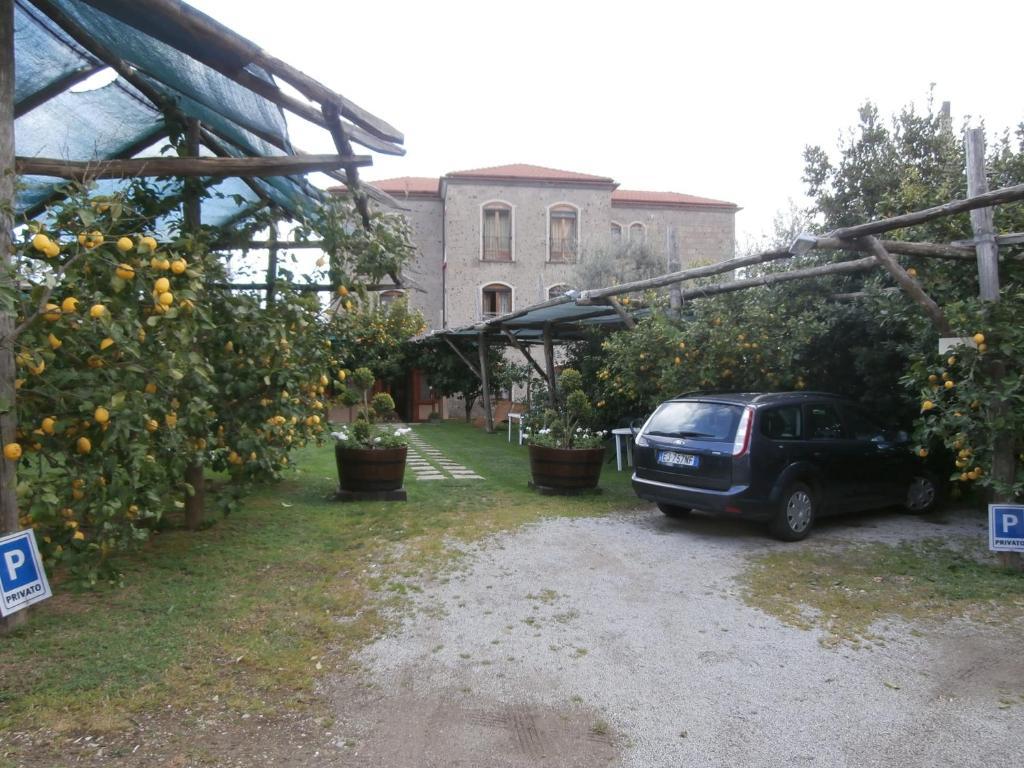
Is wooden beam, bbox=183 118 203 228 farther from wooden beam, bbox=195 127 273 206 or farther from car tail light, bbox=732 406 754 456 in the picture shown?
car tail light, bbox=732 406 754 456

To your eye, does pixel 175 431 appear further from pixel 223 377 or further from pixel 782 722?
pixel 782 722

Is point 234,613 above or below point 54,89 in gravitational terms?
below

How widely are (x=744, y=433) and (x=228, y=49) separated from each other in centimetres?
520

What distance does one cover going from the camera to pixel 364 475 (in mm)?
8359

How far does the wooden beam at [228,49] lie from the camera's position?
3910 millimetres

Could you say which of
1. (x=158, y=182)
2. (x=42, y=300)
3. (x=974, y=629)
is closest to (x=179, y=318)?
(x=42, y=300)

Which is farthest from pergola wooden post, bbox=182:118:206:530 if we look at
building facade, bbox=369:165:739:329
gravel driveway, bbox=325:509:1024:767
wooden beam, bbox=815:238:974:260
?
building facade, bbox=369:165:739:329

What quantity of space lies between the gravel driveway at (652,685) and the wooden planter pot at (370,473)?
119 inches

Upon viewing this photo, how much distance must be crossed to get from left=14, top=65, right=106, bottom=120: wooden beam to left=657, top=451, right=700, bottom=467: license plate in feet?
19.9

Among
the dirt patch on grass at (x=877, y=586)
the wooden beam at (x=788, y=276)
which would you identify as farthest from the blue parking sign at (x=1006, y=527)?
the wooden beam at (x=788, y=276)

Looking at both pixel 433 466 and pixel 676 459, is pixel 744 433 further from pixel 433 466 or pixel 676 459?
pixel 433 466

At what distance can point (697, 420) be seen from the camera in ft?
23.6

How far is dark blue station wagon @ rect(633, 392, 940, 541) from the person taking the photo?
21.8 feet

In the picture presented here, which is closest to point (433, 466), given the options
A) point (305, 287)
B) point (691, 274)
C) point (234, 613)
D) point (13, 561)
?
point (691, 274)
